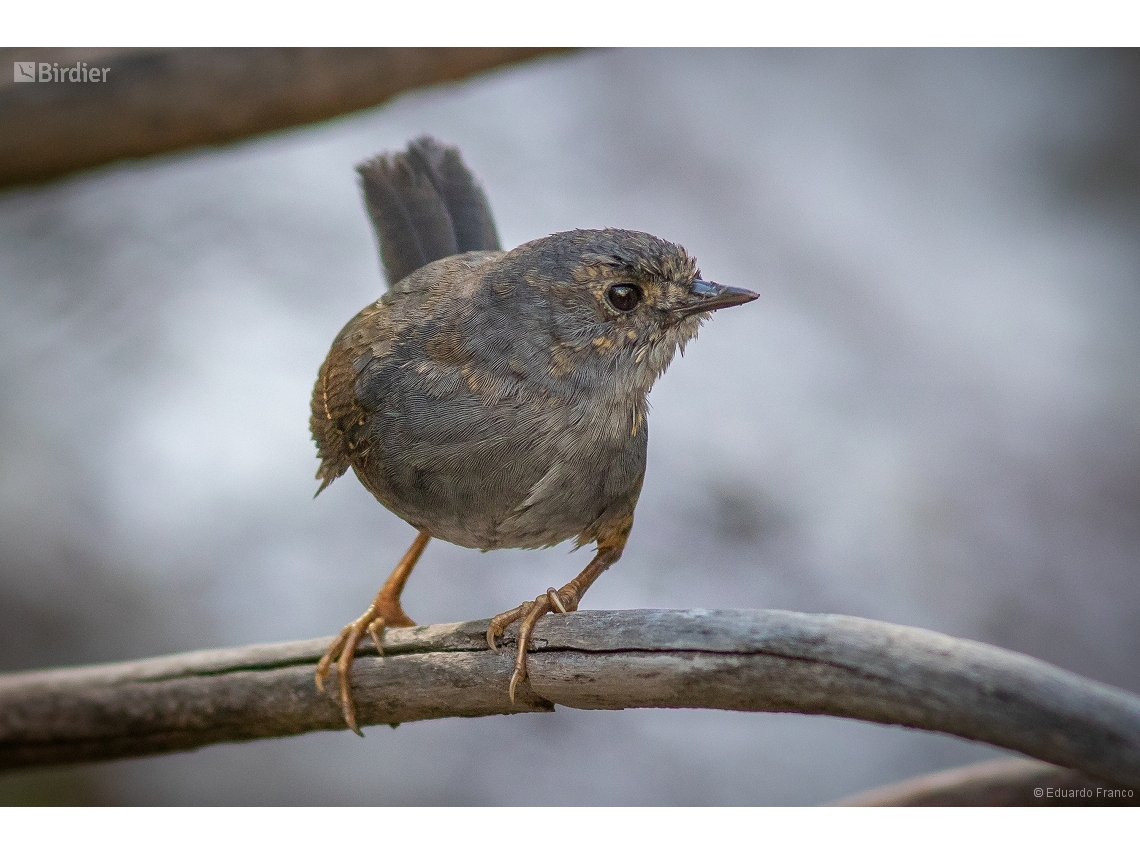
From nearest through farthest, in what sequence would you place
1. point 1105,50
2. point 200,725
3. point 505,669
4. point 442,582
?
point 505,669
point 200,725
point 1105,50
point 442,582

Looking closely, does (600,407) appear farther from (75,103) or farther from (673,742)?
(75,103)

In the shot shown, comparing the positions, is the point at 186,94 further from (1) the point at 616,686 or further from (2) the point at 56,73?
(1) the point at 616,686

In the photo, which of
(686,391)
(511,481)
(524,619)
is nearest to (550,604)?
(524,619)

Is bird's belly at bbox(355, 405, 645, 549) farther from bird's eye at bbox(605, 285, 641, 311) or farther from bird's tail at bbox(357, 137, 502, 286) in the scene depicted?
bird's tail at bbox(357, 137, 502, 286)

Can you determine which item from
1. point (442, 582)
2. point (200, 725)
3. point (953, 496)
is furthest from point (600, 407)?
point (953, 496)

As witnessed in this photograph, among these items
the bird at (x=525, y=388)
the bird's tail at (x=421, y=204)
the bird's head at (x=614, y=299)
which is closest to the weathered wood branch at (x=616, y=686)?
the bird at (x=525, y=388)

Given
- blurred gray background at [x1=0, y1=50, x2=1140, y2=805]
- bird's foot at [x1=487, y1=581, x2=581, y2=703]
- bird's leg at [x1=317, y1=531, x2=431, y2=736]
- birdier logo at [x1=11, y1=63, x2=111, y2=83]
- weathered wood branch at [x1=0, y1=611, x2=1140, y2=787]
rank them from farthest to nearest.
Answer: blurred gray background at [x1=0, y1=50, x2=1140, y2=805] → birdier logo at [x1=11, y1=63, x2=111, y2=83] → bird's leg at [x1=317, y1=531, x2=431, y2=736] → bird's foot at [x1=487, y1=581, x2=581, y2=703] → weathered wood branch at [x1=0, y1=611, x2=1140, y2=787]

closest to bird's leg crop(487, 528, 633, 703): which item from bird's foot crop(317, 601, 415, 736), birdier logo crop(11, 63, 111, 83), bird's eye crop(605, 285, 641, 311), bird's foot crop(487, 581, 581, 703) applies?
bird's foot crop(487, 581, 581, 703)
